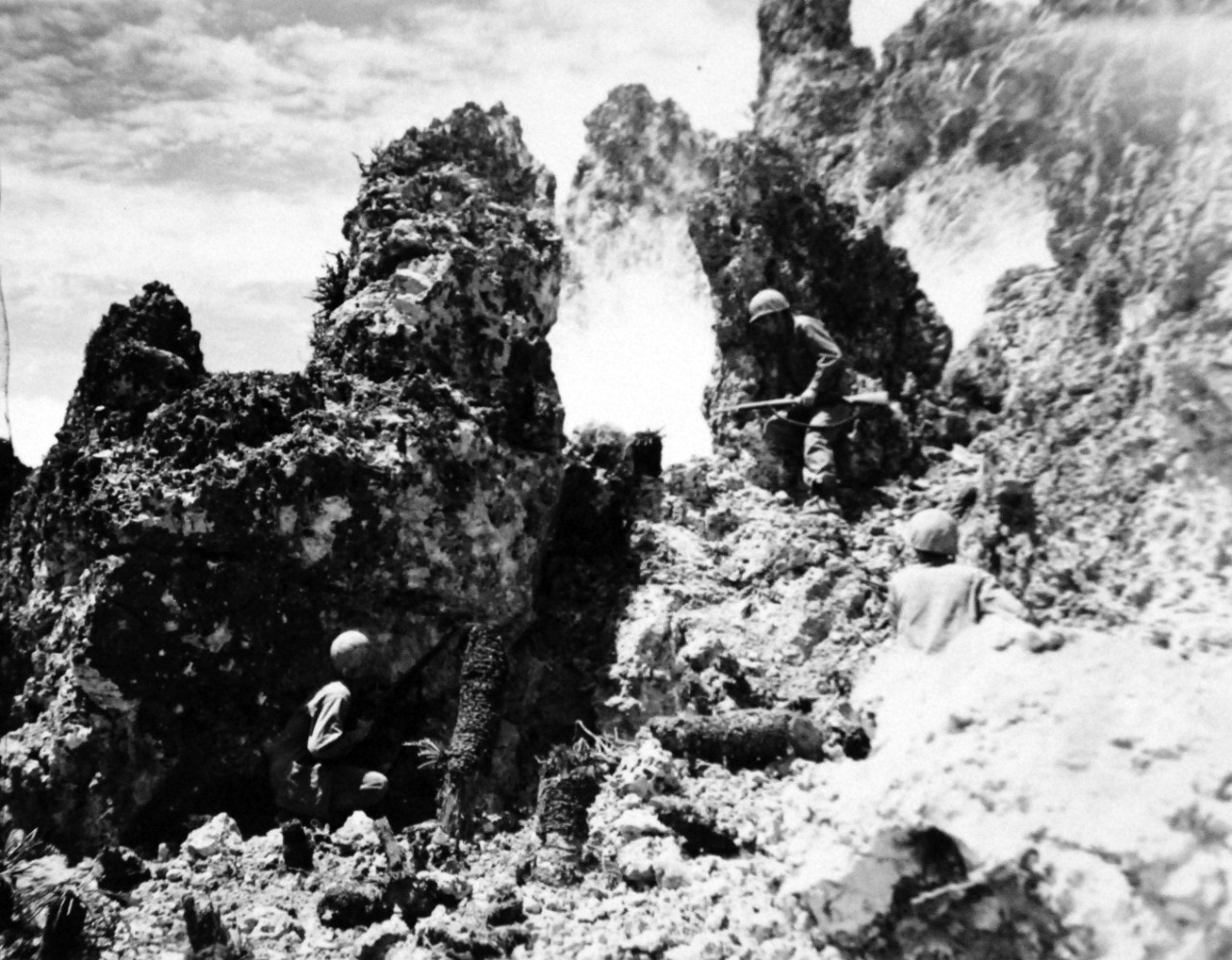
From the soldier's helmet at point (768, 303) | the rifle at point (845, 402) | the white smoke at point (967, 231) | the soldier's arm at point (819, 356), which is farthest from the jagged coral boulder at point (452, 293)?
the white smoke at point (967, 231)

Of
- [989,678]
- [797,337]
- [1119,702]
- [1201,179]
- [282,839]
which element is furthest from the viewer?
[797,337]

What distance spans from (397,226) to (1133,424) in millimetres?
5945

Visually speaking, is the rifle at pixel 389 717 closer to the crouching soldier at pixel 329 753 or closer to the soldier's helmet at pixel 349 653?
the crouching soldier at pixel 329 753

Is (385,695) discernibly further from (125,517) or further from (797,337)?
(797,337)

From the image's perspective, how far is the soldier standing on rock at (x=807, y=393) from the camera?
845 cm

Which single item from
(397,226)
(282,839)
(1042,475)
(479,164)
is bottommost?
(282,839)

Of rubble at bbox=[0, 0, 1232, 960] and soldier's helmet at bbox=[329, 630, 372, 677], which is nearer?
rubble at bbox=[0, 0, 1232, 960]

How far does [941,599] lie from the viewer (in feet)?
16.6

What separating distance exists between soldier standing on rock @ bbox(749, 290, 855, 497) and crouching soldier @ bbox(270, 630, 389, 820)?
14.4 feet

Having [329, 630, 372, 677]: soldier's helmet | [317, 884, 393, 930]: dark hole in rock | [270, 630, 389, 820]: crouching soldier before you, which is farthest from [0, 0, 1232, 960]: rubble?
[329, 630, 372, 677]: soldier's helmet

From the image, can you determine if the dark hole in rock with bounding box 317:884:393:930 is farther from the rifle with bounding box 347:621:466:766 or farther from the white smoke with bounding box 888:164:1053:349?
the white smoke with bounding box 888:164:1053:349

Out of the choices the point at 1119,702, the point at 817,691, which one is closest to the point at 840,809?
the point at 1119,702

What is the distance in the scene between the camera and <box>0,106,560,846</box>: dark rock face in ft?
19.0

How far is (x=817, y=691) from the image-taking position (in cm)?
629
